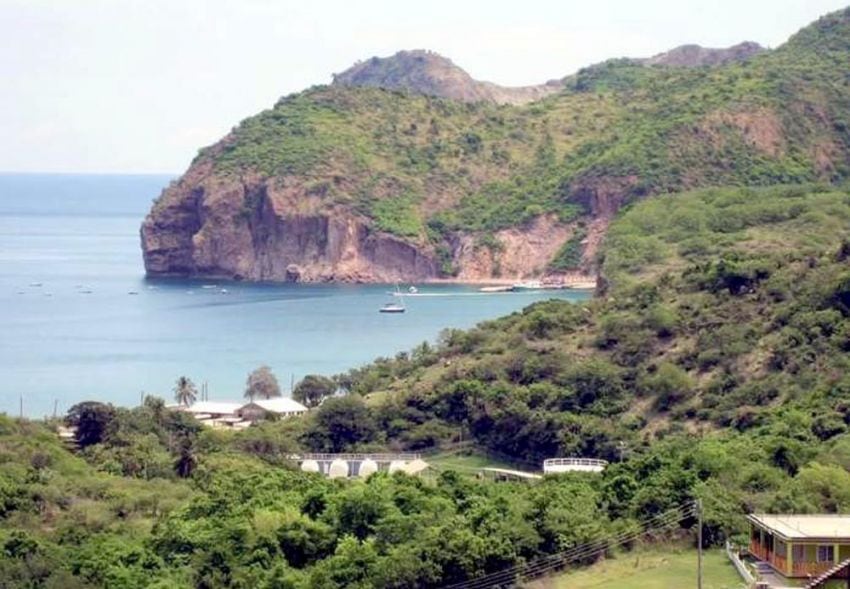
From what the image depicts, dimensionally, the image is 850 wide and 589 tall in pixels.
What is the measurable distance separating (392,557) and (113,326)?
2841 inches

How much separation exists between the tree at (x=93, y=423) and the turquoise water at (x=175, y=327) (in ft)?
57.7

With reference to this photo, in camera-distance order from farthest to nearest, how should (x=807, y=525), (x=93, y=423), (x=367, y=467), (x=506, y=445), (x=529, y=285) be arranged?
(x=529, y=285), (x=506, y=445), (x=93, y=423), (x=367, y=467), (x=807, y=525)

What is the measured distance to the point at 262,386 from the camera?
76.2 metres

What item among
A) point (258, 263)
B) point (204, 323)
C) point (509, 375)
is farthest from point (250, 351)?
point (258, 263)

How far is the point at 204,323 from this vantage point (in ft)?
353

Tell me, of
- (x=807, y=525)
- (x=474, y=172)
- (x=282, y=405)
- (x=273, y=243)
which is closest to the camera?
(x=807, y=525)

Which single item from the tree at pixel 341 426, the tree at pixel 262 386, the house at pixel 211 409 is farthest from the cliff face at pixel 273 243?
the tree at pixel 341 426

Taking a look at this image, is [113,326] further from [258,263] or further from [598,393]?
[598,393]

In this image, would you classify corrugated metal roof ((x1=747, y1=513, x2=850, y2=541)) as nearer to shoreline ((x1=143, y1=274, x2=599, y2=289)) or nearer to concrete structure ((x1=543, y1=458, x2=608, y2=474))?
concrete structure ((x1=543, y1=458, x2=608, y2=474))

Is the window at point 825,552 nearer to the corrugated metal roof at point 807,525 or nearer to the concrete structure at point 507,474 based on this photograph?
the corrugated metal roof at point 807,525

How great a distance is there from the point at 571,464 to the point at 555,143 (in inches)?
3639

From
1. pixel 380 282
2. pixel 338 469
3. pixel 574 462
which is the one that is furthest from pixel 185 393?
pixel 380 282

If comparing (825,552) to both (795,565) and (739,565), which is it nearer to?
(795,565)

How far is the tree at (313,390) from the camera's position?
234 ft
